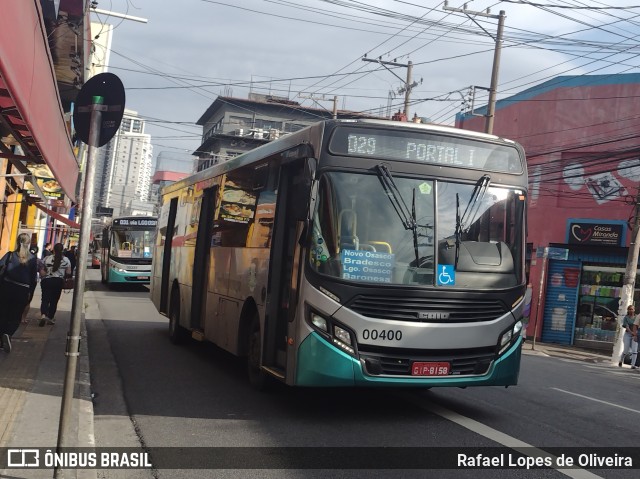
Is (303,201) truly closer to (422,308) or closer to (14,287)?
(422,308)

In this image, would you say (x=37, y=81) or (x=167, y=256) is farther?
(x=167, y=256)

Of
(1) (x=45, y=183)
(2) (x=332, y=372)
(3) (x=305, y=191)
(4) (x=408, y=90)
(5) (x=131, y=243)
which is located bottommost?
(2) (x=332, y=372)

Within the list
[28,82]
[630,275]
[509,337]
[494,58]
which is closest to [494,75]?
[494,58]

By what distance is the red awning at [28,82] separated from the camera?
539 cm

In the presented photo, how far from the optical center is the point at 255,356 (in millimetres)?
8789

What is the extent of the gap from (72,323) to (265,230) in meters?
3.76

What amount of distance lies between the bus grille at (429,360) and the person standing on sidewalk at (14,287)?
21.3 feet

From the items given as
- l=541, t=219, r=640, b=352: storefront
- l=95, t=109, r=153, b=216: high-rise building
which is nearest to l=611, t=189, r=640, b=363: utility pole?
l=541, t=219, r=640, b=352: storefront

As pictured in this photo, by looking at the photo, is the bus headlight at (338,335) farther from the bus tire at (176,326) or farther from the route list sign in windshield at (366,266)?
the bus tire at (176,326)

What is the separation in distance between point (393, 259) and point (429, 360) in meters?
1.08

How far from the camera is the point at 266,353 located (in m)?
8.09

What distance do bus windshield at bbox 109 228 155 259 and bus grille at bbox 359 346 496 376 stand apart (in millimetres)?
24238

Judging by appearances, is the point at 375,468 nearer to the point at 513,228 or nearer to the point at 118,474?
the point at 118,474

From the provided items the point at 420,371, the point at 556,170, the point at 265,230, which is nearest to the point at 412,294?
the point at 420,371
